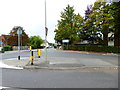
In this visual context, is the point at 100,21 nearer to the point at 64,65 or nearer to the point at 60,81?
the point at 64,65

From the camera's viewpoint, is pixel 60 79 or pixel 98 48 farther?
pixel 98 48

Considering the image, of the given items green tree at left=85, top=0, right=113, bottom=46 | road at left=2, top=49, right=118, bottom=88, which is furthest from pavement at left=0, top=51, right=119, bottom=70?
green tree at left=85, top=0, right=113, bottom=46

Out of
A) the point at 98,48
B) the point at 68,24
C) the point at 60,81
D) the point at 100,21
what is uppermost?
the point at 68,24

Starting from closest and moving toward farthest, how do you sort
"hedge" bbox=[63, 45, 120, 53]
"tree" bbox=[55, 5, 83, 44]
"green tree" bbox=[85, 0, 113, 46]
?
1. "green tree" bbox=[85, 0, 113, 46]
2. "hedge" bbox=[63, 45, 120, 53]
3. "tree" bbox=[55, 5, 83, 44]

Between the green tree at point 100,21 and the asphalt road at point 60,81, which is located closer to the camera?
the asphalt road at point 60,81

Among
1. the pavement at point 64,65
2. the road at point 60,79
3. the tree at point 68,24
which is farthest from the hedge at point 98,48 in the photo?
the road at point 60,79

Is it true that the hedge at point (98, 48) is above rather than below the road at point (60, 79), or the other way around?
above

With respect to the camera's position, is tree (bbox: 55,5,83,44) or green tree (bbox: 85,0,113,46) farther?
tree (bbox: 55,5,83,44)

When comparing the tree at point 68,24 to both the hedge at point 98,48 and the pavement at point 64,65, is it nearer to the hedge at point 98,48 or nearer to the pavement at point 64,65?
the hedge at point 98,48

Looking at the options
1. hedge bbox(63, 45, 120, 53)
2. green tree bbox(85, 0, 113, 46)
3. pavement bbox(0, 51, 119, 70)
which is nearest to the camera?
pavement bbox(0, 51, 119, 70)

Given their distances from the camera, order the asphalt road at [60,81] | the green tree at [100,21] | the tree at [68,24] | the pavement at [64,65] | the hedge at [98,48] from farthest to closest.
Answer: the tree at [68,24] → the hedge at [98,48] → the green tree at [100,21] → the pavement at [64,65] → the asphalt road at [60,81]

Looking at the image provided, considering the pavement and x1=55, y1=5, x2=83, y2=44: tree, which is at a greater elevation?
x1=55, y1=5, x2=83, y2=44: tree

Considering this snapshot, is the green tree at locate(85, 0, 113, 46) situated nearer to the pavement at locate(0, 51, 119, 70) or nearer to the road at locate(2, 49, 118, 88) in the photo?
the pavement at locate(0, 51, 119, 70)

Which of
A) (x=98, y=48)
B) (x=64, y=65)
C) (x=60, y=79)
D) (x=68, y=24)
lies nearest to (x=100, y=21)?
(x=98, y=48)
